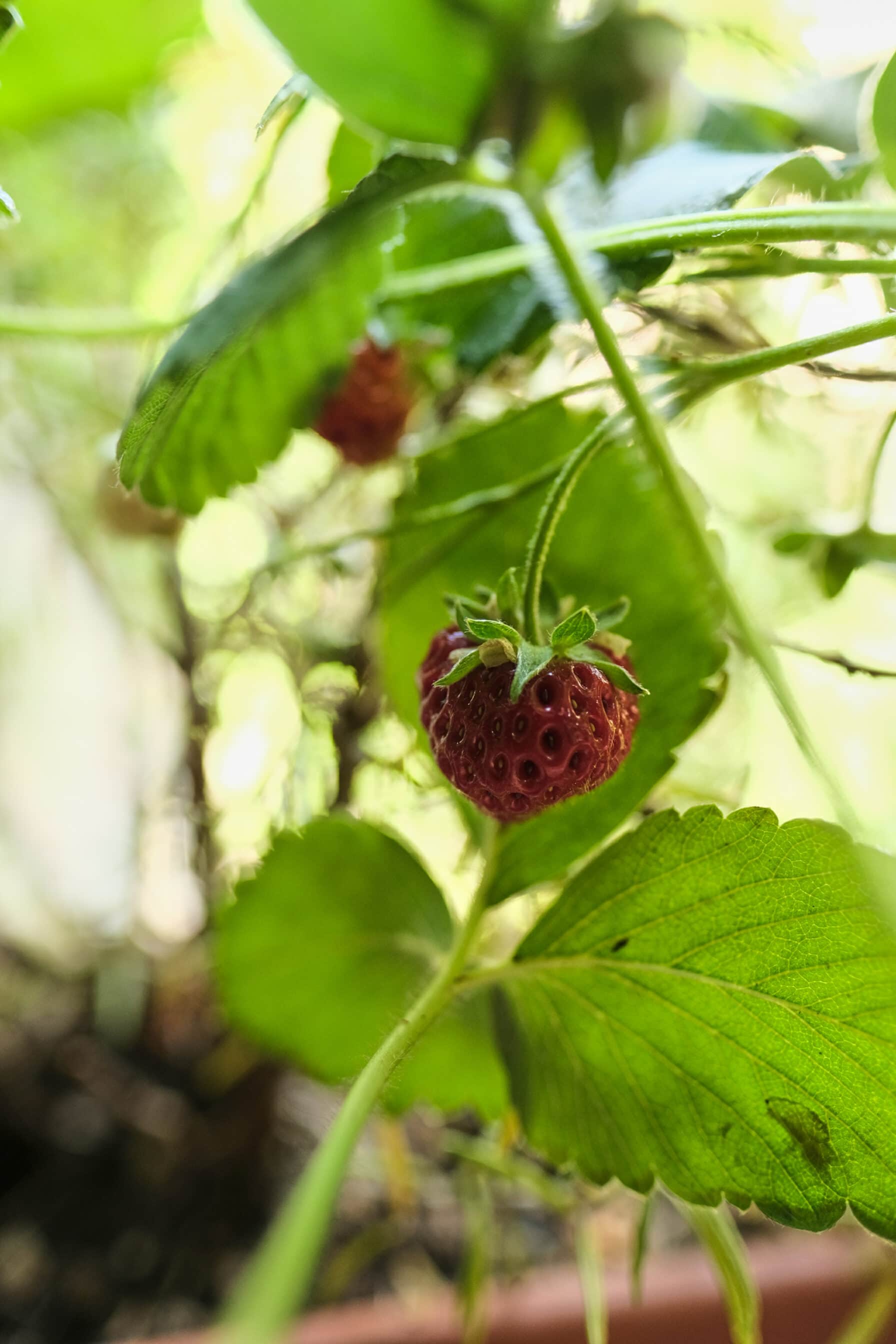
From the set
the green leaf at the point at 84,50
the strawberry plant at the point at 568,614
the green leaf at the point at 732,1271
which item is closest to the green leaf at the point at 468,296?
the strawberry plant at the point at 568,614

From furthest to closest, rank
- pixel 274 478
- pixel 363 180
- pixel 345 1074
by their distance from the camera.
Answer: pixel 274 478 → pixel 345 1074 → pixel 363 180

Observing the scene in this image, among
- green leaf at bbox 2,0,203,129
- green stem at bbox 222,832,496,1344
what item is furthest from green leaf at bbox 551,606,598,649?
green leaf at bbox 2,0,203,129

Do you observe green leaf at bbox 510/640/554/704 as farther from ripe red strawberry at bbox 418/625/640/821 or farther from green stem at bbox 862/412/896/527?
green stem at bbox 862/412/896/527

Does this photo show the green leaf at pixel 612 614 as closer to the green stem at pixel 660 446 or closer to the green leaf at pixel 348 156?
the green stem at pixel 660 446

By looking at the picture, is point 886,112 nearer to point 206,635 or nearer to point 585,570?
point 585,570

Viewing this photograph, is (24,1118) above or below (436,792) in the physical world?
below

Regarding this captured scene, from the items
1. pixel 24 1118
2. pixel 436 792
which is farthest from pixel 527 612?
pixel 24 1118

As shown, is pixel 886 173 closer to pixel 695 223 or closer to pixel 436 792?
pixel 695 223
